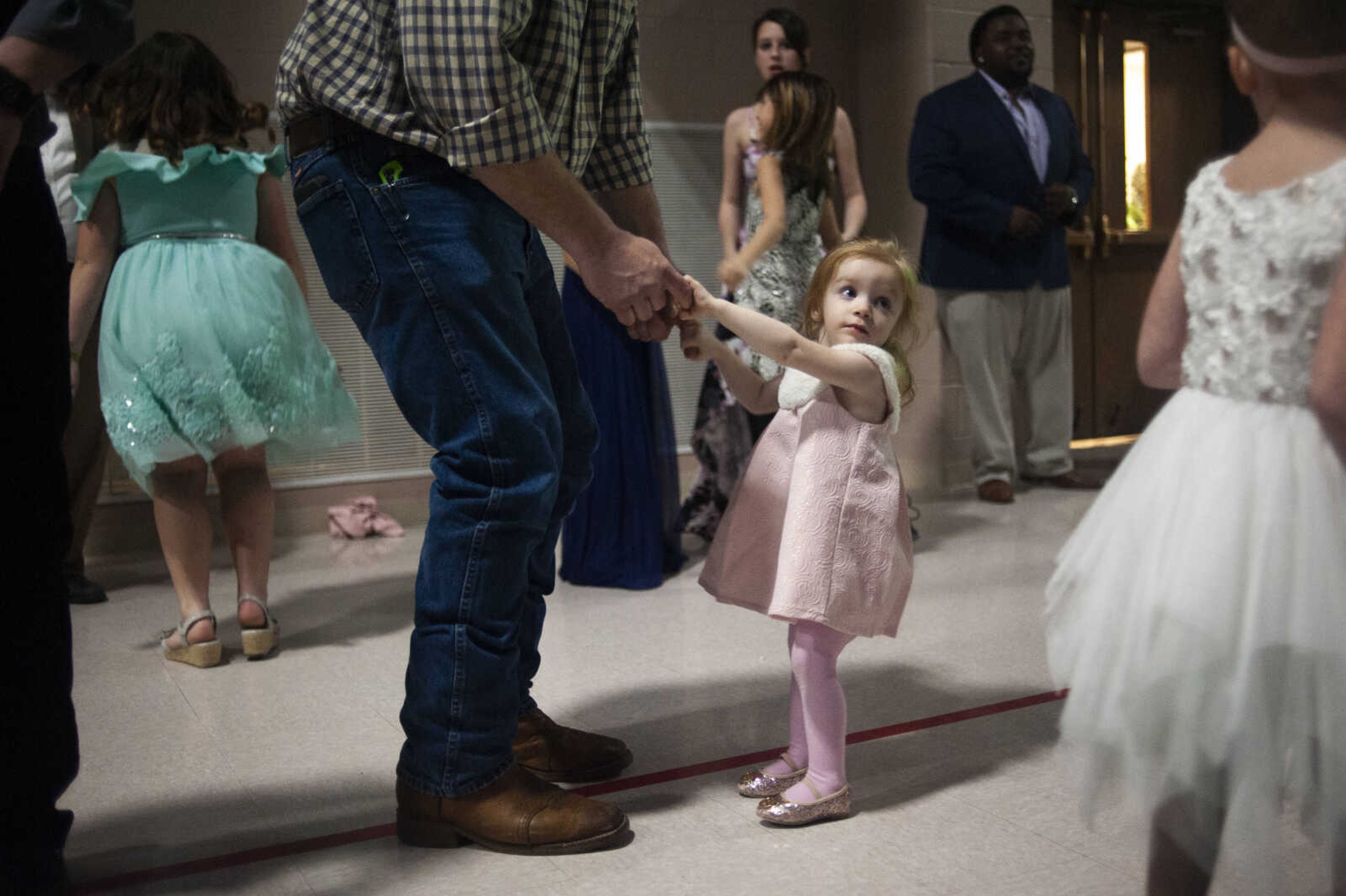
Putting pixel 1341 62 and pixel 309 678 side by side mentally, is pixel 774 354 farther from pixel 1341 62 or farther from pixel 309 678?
pixel 309 678

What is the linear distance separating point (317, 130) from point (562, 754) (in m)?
1.01

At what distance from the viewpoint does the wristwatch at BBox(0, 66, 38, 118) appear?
50.5 inches

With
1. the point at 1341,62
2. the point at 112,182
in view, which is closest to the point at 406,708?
the point at 1341,62

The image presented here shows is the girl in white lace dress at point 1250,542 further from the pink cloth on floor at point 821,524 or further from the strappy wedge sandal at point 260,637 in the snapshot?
the strappy wedge sandal at point 260,637

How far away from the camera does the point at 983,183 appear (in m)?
4.70

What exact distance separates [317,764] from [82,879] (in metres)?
0.49

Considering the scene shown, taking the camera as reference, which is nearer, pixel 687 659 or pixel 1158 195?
pixel 687 659

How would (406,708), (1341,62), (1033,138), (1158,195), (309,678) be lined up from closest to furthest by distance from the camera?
(1341,62), (406,708), (309,678), (1033,138), (1158,195)

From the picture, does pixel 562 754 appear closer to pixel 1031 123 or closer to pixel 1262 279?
pixel 1262 279

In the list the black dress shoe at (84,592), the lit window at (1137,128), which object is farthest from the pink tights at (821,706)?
the lit window at (1137,128)

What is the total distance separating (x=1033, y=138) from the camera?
15.7 feet

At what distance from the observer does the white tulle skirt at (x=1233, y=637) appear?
108cm

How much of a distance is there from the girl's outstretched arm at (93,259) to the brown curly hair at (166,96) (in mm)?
155

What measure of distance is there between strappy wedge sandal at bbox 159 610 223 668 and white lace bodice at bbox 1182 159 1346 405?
226cm
